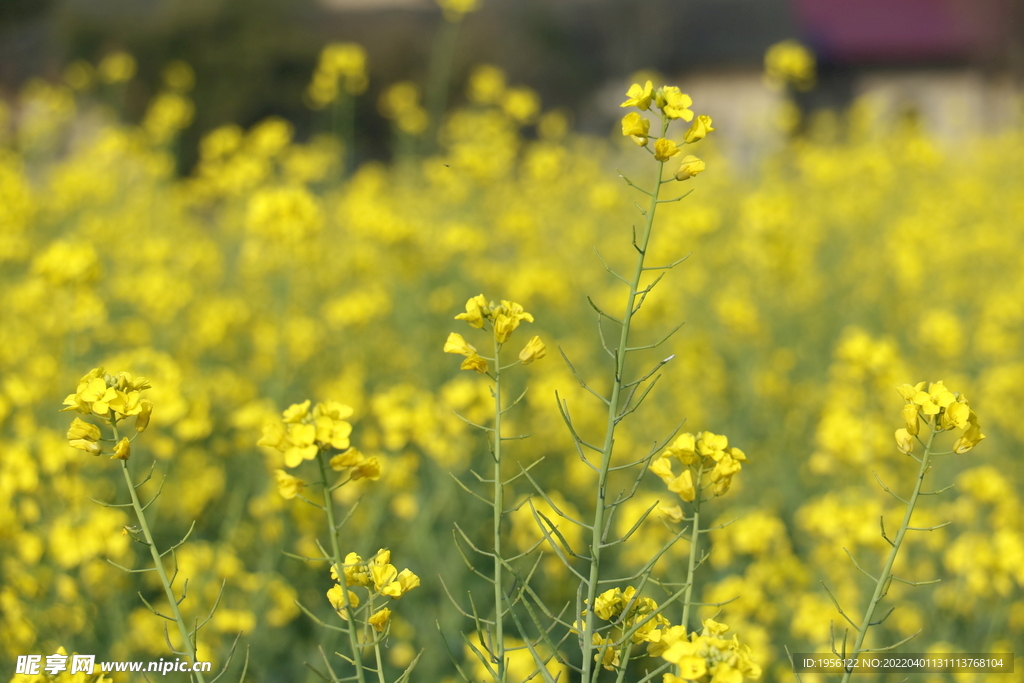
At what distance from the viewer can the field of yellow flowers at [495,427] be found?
116cm

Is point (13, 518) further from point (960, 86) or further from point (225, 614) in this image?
point (960, 86)

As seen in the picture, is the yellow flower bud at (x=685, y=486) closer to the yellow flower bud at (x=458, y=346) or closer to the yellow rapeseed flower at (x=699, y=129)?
the yellow flower bud at (x=458, y=346)

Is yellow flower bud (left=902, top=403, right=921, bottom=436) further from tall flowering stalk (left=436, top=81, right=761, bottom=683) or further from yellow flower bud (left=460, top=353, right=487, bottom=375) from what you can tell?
yellow flower bud (left=460, top=353, right=487, bottom=375)

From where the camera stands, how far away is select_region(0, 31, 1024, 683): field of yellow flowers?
1155 mm

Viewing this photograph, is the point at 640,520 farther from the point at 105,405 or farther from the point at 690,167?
the point at 105,405

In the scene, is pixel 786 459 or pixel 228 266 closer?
pixel 786 459

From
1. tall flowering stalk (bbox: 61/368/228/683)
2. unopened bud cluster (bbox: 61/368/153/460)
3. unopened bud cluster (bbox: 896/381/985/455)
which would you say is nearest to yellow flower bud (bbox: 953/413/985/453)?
unopened bud cluster (bbox: 896/381/985/455)

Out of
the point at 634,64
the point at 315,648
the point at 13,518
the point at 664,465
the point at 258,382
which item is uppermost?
the point at 634,64

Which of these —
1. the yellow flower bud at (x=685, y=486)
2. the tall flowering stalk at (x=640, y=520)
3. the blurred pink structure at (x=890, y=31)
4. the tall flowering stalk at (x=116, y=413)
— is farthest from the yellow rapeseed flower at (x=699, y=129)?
the blurred pink structure at (x=890, y=31)

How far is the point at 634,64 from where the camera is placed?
1385cm

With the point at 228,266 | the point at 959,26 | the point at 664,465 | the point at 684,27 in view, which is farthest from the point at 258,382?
the point at 959,26

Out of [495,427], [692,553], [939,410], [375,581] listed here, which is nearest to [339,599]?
[375,581]

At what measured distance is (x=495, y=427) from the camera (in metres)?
1.31

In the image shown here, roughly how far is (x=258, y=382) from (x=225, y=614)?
1.80m
